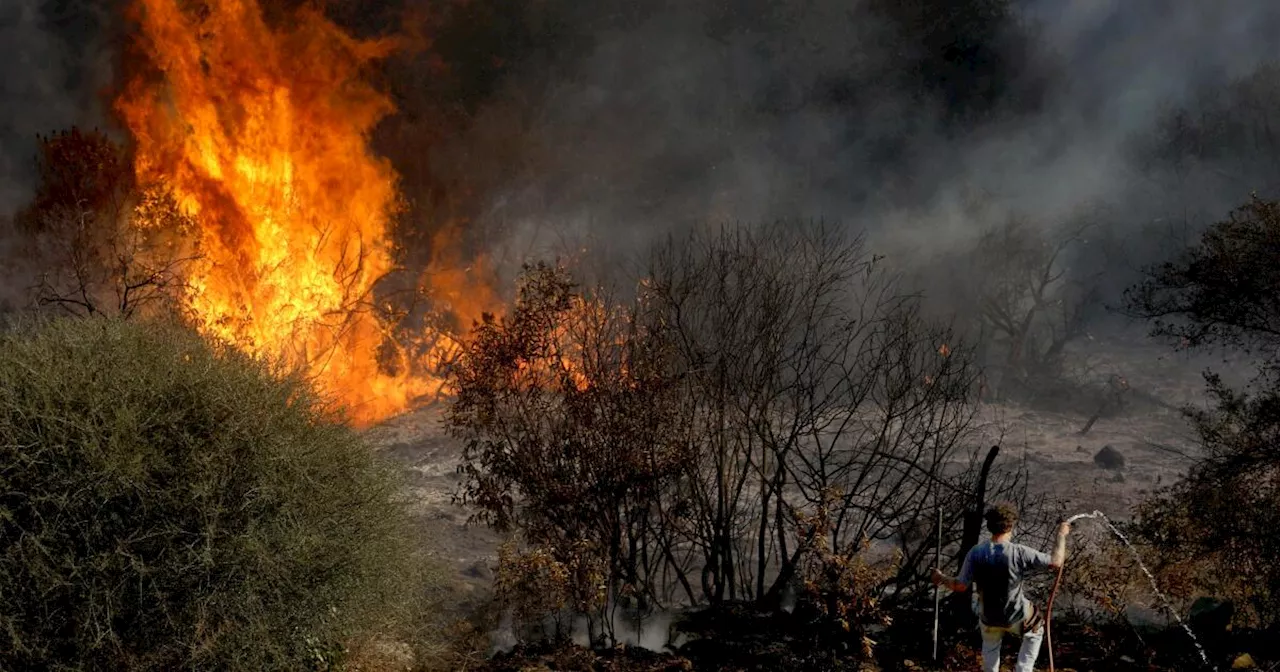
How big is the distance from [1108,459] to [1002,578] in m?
20.0

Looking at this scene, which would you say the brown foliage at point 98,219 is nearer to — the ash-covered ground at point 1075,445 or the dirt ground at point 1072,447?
the ash-covered ground at point 1075,445

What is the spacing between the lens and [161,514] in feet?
26.2

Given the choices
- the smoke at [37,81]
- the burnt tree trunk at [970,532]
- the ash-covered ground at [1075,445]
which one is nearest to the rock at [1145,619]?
the burnt tree trunk at [970,532]

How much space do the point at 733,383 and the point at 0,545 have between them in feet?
31.8

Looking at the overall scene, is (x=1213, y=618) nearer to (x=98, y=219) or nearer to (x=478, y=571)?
(x=478, y=571)

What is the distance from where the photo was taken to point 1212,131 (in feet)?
137

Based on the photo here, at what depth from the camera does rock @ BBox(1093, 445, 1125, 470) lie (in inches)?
950

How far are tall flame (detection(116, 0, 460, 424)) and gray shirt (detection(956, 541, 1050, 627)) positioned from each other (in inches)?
756

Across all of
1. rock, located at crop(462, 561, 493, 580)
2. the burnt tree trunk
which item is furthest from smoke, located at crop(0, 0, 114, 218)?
the burnt tree trunk

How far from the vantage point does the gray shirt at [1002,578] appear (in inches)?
287

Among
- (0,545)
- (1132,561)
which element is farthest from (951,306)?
(0,545)

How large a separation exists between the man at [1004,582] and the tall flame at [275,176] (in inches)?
756

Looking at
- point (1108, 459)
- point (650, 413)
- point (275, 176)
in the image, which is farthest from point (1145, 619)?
point (275, 176)

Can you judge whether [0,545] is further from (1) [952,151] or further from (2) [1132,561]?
(1) [952,151]
